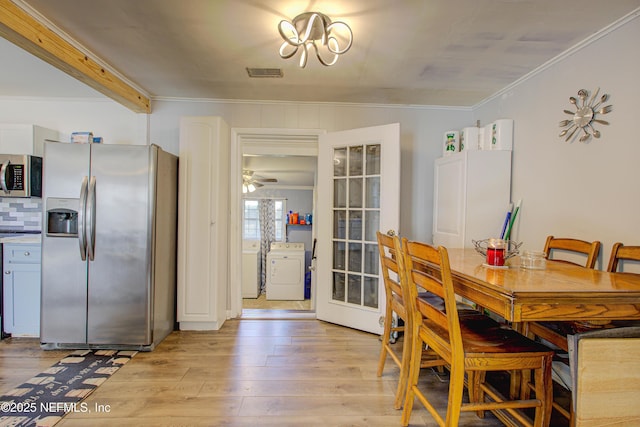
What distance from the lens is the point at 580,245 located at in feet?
6.09

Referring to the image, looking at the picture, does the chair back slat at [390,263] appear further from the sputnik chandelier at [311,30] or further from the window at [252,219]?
the window at [252,219]

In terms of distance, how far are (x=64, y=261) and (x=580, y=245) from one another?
362 centimetres

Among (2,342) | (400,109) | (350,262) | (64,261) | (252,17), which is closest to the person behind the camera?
(252,17)

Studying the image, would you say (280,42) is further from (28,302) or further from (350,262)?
(28,302)

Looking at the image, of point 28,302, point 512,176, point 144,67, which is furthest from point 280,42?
Result: point 28,302

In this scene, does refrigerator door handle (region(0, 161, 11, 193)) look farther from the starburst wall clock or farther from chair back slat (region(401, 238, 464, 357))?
the starburst wall clock

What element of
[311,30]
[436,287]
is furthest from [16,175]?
[436,287]

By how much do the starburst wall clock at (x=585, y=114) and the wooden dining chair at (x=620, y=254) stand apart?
0.71 metres

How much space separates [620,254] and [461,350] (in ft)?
3.57

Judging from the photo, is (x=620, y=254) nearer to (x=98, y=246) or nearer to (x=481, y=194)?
(x=481, y=194)

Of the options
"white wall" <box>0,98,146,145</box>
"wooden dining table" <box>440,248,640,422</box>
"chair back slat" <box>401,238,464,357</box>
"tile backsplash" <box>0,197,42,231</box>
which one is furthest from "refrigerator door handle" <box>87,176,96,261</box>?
"wooden dining table" <box>440,248,640,422</box>

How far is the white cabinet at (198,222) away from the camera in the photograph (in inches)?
109

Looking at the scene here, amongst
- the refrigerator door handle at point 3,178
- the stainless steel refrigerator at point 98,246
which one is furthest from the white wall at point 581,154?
the refrigerator door handle at point 3,178

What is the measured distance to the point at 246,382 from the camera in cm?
197
